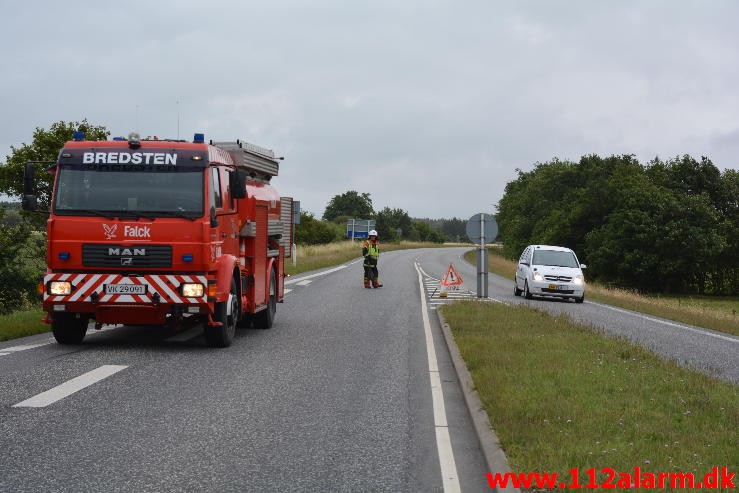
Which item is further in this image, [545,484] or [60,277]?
[60,277]

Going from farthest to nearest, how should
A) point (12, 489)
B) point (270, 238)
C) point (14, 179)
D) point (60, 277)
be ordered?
1. point (14, 179)
2. point (270, 238)
3. point (60, 277)
4. point (12, 489)

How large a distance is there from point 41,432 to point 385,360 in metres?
5.21

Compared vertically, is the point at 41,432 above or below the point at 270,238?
below

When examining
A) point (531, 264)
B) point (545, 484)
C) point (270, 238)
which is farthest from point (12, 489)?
point (531, 264)

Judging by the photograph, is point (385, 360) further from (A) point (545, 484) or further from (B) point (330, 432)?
(A) point (545, 484)

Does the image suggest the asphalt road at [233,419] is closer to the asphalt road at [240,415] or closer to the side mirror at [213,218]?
the asphalt road at [240,415]

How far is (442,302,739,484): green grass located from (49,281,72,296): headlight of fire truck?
5.23m

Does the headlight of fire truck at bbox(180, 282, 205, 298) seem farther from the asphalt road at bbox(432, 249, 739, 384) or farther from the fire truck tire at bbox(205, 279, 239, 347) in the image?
the asphalt road at bbox(432, 249, 739, 384)

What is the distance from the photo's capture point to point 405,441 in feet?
20.5

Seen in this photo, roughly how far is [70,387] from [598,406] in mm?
5076

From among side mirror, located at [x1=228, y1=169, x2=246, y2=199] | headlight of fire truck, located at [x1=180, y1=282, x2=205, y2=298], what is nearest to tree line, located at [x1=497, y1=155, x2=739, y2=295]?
side mirror, located at [x1=228, y1=169, x2=246, y2=199]

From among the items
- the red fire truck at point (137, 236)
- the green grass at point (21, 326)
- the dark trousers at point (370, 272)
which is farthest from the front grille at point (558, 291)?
the red fire truck at point (137, 236)

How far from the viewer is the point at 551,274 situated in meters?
25.3

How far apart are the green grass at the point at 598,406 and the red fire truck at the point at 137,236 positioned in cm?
370
